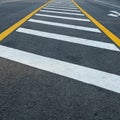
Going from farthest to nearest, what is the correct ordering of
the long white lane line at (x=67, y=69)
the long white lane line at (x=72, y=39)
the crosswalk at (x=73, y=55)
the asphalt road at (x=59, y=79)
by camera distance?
the long white lane line at (x=72, y=39)
the crosswalk at (x=73, y=55)
the long white lane line at (x=67, y=69)
the asphalt road at (x=59, y=79)

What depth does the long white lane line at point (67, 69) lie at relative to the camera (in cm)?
301

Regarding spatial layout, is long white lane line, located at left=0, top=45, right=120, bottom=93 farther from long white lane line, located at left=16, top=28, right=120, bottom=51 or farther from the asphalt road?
long white lane line, located at left=16, top=28, right=120, bottom=51

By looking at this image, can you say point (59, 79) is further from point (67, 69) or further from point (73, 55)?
point (73, 55)

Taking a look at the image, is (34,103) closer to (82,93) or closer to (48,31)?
(82,93)

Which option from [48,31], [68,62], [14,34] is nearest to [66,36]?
[48,31]

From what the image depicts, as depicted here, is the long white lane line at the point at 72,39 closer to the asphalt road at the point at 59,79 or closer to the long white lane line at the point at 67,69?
the asphalt road at the point at 59,79

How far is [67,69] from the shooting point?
135 inches

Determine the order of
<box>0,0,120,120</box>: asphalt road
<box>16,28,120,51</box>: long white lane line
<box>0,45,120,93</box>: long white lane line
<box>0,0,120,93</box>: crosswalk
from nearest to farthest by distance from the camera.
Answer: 1. <box>0,0,120,120</box>: asphalt road
2. <box>0,45,120,93</box>: long white lane line
3. <box>0,0,120,93</box>: crosswalk
4. <box>16,28,120,51</box>: long white lane line

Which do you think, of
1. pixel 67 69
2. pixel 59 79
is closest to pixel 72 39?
pixel 67 69

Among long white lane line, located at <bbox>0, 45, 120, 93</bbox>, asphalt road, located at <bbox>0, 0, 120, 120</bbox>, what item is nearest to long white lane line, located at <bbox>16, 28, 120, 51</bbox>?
asphalt road, located at <bbox>0, 0, 120, 120</bbox>

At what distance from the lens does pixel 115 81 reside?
3055 millimetres

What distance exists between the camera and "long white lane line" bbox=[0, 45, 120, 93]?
3.01m

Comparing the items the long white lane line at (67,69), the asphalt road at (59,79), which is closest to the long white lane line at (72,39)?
the asphalt road at (59,79)

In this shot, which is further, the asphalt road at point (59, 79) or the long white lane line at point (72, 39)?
the long white lane line at point (72, 39)
